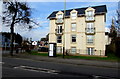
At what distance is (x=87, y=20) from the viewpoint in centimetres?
3109

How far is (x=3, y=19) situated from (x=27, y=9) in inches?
166

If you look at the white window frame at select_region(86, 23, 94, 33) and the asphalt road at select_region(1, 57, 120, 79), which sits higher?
the white window frame at select_region(86, 23, 94, 33)

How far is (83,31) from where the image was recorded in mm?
31516

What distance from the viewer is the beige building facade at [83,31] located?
29.8 meters

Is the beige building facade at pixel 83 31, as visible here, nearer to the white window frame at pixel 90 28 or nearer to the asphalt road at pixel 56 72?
the white window frame at pixel 90 28

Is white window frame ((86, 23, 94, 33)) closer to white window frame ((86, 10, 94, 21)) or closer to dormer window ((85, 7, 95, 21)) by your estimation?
dormer window ((85, 7, 95, 21))

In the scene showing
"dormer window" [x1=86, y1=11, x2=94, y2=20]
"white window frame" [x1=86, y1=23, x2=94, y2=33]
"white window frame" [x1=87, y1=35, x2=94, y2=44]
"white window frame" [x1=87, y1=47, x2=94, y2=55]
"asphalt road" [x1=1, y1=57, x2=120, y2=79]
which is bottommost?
"asphalt road" [x1=1, y1=57, x2=120, y2=79]

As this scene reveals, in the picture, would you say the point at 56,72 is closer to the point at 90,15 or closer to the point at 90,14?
the point at 90,15

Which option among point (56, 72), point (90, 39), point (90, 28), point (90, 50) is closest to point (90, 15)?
point (90, 28)

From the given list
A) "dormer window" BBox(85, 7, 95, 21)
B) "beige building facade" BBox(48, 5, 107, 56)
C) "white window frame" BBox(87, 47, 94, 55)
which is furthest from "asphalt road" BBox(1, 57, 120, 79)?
"dormer window" BBox(85, 7, 95, 21)

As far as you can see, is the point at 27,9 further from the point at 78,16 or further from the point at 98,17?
the point at 98,17

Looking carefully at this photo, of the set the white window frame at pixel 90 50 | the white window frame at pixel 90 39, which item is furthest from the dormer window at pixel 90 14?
the white window frame at pixel 90 50

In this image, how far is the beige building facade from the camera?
29781mm

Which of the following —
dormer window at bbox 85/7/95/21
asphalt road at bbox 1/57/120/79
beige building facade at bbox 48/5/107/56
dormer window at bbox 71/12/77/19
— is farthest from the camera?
dormer window at bbox 71/12/77/19
